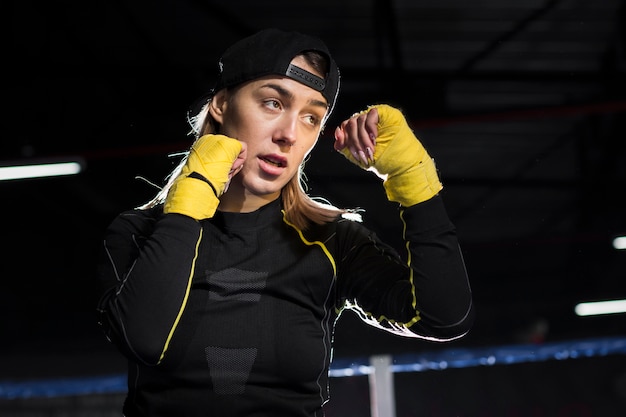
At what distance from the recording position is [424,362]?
82.1 inches

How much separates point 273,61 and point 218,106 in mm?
143

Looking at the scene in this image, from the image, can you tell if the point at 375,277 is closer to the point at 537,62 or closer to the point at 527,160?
the point at 537,62

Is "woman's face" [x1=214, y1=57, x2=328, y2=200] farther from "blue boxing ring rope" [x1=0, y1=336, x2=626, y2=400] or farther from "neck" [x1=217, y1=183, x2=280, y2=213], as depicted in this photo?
"blue boxing ring rope" [x1=0, y1=336, x2=626, y2=400]

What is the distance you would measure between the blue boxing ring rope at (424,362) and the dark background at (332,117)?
1598mm

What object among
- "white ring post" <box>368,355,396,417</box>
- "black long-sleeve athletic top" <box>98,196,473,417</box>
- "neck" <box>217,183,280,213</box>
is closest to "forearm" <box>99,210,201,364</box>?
"black long-sleeve athletic top" <box>98,196,473,417</box>

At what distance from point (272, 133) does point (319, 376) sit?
0.37 m

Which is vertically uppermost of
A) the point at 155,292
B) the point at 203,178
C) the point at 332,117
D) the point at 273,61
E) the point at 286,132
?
the point at 332,117

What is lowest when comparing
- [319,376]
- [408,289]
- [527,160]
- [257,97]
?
[319,376]

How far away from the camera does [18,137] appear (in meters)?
4.29

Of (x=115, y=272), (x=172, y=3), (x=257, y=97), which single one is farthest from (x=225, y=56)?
(x=172, y=3)

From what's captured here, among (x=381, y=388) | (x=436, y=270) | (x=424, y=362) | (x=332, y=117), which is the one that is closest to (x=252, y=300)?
(x=436, y=270)

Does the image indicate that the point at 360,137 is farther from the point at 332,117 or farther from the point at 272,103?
the point at 332,117

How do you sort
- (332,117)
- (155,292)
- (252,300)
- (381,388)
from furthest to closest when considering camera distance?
1. (332,117)
2. (381,388)
3. (252,300)
4. (155,292)

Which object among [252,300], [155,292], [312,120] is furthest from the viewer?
[312,120]
